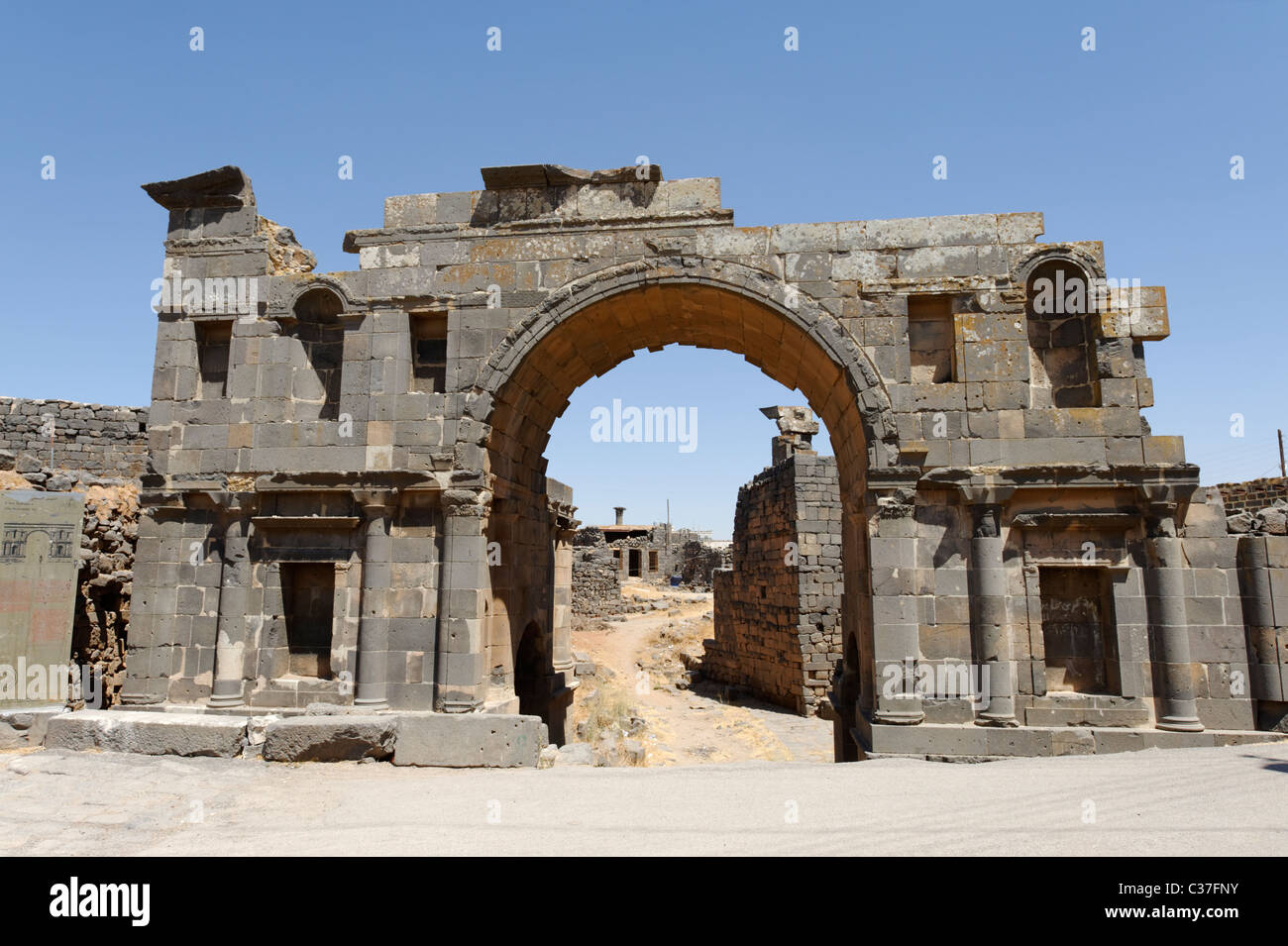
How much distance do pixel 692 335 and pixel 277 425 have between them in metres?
5.79

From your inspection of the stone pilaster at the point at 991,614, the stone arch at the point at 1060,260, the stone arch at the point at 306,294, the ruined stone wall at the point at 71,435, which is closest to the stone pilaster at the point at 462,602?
the stone arch at the point at 306,294

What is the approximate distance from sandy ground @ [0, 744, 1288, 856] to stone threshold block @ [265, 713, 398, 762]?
0.16m

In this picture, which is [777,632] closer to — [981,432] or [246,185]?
[981,432]

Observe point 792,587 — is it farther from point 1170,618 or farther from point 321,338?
point 321,338

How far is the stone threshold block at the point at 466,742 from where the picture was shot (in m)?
7.67

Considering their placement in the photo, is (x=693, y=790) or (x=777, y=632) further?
(x=777, y=632)

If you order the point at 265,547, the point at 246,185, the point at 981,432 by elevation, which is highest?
the point at 246,185

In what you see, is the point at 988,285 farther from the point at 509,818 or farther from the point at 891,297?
the point at 509,818

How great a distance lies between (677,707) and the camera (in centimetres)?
1755

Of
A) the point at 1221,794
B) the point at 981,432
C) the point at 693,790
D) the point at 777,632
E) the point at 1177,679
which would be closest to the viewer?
the point at 1221,794

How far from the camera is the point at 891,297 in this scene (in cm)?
838
